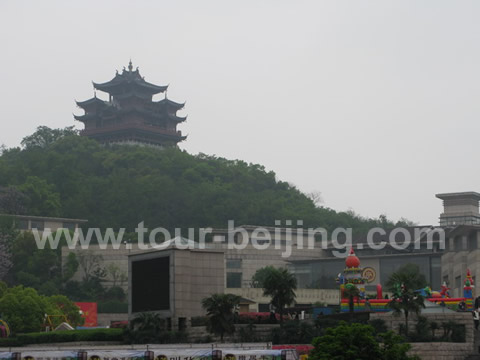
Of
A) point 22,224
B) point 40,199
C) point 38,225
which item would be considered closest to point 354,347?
point 22,224

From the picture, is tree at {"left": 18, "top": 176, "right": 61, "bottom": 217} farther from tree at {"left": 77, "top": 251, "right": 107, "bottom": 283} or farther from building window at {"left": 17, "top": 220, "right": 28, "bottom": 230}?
tree at {"left": 77, "top": 251, "right": 107, "bottom": 283}

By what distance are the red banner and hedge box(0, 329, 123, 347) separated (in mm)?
36891

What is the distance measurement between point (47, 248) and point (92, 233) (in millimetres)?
13867

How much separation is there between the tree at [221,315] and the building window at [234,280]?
225ft

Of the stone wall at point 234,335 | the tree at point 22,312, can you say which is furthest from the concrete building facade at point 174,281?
the tree at point 22,312

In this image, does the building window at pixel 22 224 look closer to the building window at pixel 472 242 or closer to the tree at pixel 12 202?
the tree at pixel 12 202

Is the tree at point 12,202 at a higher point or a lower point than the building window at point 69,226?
higher

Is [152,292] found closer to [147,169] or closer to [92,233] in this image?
[92,233]

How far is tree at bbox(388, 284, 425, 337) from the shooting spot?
6456cm

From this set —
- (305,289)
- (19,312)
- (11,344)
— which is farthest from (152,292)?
(305,289)

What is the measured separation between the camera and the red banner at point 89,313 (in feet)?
369

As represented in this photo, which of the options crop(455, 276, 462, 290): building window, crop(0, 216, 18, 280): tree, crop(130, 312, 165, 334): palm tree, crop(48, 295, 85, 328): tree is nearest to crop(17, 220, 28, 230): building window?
crop(0, 216, 18, 280): tree

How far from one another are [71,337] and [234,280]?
218 ft

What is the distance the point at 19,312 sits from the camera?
95.4 metres
